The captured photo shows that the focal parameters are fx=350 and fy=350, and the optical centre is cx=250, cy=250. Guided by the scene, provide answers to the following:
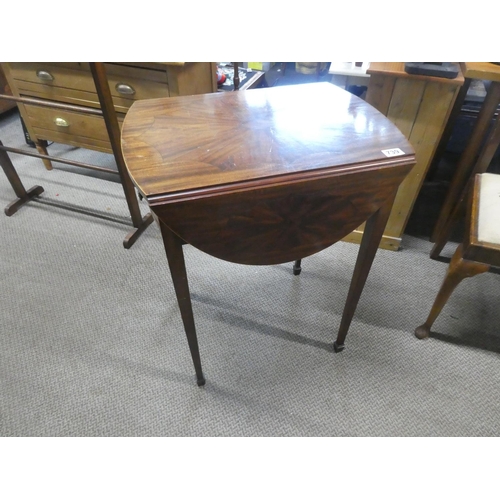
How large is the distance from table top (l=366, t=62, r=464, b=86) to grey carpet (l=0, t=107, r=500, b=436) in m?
0.80

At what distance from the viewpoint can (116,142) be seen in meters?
1.57

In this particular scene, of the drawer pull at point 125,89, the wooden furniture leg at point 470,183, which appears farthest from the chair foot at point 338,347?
the drawer pull at point 125,89

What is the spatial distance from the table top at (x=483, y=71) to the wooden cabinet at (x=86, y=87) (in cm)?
111

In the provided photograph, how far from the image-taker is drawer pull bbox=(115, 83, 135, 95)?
1.67m

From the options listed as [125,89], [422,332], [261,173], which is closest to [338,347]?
[422,332]

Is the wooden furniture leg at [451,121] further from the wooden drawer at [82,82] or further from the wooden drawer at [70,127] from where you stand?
the wooden drawer at [70,127]

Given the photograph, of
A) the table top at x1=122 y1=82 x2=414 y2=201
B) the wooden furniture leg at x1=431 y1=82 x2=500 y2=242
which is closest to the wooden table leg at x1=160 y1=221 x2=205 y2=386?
the table top at x1=122 y1=82 x2=414 y2=201

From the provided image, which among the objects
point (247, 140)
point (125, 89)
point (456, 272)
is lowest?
point (456, 272)

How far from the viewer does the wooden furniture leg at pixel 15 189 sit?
1864 mm

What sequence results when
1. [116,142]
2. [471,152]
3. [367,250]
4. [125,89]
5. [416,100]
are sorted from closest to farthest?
[367,250] → [416,100] → [471,152] → [116,142] → [125,89]

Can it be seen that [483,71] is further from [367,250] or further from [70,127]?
[70,127]

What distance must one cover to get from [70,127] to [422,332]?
206cm

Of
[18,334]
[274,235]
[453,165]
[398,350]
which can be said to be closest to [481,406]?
[398,350]

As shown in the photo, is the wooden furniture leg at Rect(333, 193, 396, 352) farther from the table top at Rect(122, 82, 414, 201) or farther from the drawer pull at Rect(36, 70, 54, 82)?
the drawer pull at Rect(36, 70, 54, 82)
